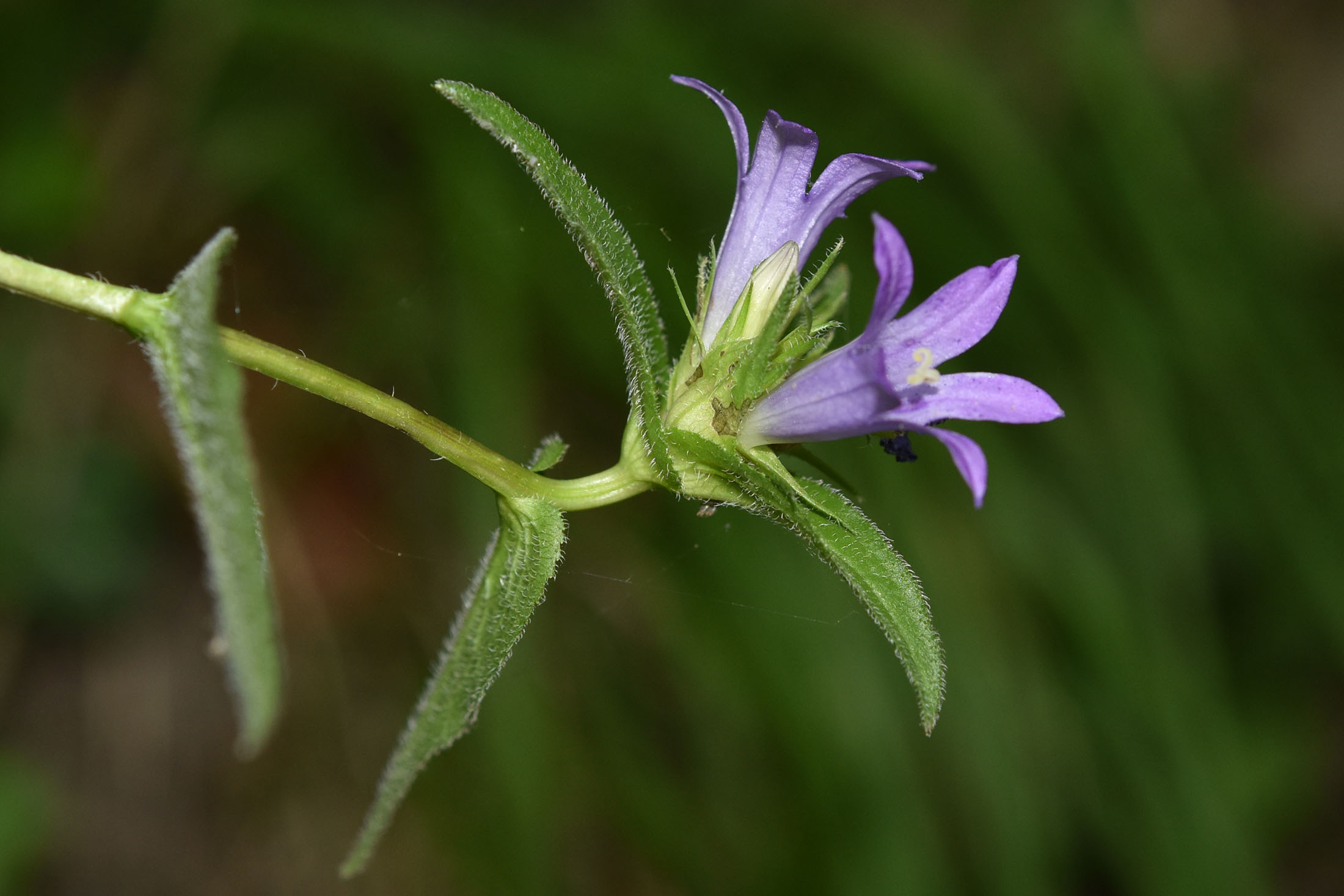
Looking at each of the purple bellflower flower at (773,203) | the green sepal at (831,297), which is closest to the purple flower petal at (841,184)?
the purple bellflower flower at (773,203)

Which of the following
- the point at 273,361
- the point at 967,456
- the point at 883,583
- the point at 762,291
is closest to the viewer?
the point at 967,456

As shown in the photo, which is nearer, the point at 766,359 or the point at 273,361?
the point at 273,361

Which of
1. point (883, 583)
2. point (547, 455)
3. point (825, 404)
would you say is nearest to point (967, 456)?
point (825, 404)

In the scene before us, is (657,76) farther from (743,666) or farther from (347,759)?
(347,759)

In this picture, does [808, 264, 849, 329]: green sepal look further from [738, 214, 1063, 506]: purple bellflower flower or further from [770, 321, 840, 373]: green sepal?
[738, 214, 1063, 506]: purple bellflower flower

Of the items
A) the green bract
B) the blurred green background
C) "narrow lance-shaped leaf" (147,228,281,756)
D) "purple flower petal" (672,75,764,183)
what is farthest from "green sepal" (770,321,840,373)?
the blurred green background

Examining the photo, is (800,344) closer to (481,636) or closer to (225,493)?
(481,636)
